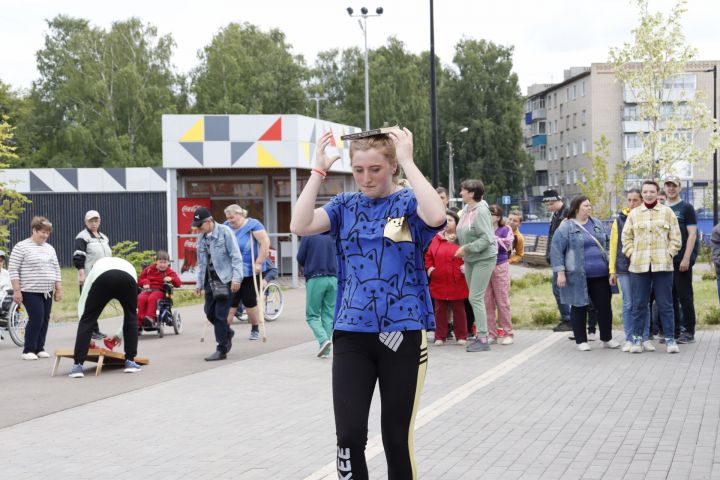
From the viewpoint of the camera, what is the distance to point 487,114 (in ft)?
264

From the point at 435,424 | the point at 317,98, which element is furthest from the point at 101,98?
the point at 435,424

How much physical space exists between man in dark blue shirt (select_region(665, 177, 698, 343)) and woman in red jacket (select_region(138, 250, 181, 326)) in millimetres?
7017

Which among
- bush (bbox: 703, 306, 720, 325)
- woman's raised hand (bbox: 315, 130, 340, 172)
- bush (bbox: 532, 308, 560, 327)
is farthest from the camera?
bush (bbox: 532, 308, 560, 327)

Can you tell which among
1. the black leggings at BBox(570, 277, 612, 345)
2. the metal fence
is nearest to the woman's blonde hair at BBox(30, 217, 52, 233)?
the black leggings at BBox(570, 277, 612, 345)

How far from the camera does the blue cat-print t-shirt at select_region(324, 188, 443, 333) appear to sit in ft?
13.3

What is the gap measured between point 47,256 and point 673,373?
7379 millimetres

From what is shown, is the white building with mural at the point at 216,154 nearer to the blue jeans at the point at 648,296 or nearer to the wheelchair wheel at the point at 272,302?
the wheelchair wheel at the point at 272,302

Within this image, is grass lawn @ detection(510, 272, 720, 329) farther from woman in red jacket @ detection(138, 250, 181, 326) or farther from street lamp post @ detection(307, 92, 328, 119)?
street lamp post @ detection(307, 92, 328, 119)

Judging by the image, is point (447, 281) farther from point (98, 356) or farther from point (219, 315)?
point (98, 356)

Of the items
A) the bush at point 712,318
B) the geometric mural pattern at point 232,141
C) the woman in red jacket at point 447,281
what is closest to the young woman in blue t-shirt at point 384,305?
the woman in red jacket at point 447,281

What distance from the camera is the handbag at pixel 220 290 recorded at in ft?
37.9

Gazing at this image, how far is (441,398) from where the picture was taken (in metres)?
8.55

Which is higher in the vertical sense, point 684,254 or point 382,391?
point 684,254

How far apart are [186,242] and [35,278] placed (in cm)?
1212
